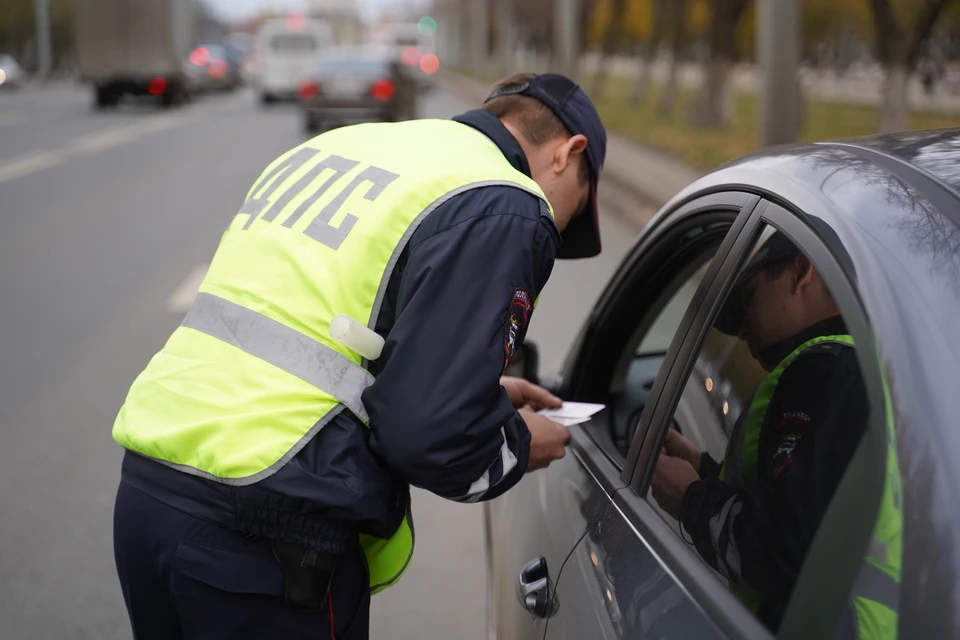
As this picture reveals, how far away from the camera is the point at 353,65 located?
24281 millimetres

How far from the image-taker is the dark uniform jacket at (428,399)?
Result: 176 centimetres

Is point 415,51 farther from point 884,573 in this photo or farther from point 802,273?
point 884,573

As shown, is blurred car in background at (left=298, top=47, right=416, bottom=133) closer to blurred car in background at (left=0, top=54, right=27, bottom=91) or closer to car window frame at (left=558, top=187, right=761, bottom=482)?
car window frame at (left=558, top=187, right=761, bottom=482)

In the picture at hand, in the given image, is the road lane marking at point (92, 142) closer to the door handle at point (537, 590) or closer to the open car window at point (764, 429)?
the door handle at point (537, 590)

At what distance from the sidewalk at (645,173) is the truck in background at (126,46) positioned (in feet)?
54.5

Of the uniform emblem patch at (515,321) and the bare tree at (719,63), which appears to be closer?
the uniform emblem patch at (515,321)

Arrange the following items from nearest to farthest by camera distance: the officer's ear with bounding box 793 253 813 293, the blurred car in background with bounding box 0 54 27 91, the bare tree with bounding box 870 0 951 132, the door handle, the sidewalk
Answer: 1. the officer's ear with bounding box 793 253 813 293
2. the door handle
3. the sidewalk
4. the bare tree with bounding box 870 0 951 132
5. the blurred car in background with bounding box 0 54 27 91

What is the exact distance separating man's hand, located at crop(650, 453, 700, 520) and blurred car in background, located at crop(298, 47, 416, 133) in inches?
858

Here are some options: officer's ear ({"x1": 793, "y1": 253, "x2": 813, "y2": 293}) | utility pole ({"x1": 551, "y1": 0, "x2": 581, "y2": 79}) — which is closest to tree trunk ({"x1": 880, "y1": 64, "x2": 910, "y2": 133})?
utility pole ({"x1": 551, "y1": 0, "x2": 581, "y2": 79})

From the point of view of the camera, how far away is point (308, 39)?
A: 35.3 metres

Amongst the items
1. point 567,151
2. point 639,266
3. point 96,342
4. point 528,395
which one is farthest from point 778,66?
point 567,151

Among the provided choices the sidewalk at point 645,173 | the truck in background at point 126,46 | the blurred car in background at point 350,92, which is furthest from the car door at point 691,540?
the truck in background at point 126,46

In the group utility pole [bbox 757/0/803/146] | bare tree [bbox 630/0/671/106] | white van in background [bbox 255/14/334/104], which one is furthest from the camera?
white van in background [bbox 255/14/334/104]

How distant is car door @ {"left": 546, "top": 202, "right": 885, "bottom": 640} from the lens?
1284 millimetres
